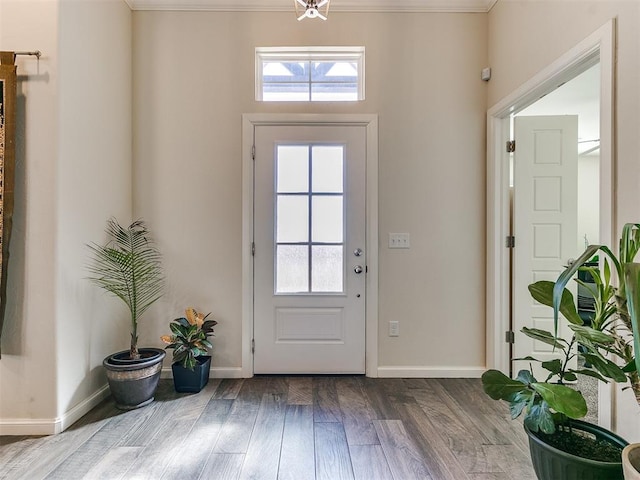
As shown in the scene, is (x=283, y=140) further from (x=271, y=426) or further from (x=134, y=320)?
(x=271, y=426)

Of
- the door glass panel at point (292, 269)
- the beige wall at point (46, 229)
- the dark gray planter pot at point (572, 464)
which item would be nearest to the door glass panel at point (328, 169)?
the door glass panel at point (292, 269)

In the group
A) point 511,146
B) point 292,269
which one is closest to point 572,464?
point 292,269

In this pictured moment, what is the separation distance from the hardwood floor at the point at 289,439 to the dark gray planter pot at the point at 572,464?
356 millimetres

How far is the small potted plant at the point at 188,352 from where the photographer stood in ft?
8.04

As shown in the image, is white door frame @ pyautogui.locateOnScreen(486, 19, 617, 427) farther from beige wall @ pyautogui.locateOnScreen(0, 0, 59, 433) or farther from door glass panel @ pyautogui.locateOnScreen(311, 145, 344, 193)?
beige wall @ pyautogui.locateOnScreen(0, 0, 59, 433)

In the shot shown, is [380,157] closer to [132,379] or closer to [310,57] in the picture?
[310,57]

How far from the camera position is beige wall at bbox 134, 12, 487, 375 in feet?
8.95

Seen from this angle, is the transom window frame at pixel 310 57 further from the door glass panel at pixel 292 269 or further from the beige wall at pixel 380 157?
the door glass panel at pixel 292 269

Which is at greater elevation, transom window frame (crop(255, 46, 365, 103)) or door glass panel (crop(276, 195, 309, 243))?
transom window frame (crop(255, 46, 365, 103))

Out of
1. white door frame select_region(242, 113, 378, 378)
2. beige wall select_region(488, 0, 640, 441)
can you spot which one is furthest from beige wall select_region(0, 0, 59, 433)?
beige wall select_region(488, 0, 640, 441)

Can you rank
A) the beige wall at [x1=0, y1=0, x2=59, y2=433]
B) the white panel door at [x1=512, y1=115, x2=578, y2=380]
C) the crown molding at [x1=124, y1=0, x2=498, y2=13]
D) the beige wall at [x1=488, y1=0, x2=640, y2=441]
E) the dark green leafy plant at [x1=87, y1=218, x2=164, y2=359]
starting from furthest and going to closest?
the crown molding at [x1=124, y1=0, x2=498, y2=13], the white panel door at [x1=512, y1=115, x2=578, y2=380], the dark green leafy plant at [x1=87, y1=218, x2=164, y2=359], the beige wall at [x1=0, y1=0, x2=59, y2=433], the beige wall at [x1=488, y1=0, x2=640, y2=441]

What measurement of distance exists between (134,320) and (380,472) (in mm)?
1791

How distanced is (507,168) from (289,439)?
2.42 metres

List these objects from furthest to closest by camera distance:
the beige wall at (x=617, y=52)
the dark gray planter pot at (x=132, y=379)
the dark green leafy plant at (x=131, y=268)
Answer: the dark green leafy plant at (x=131, y=268)
the dark gray planter pot at (x=132, y=379)
the beige wall at (x=617, y=52)
